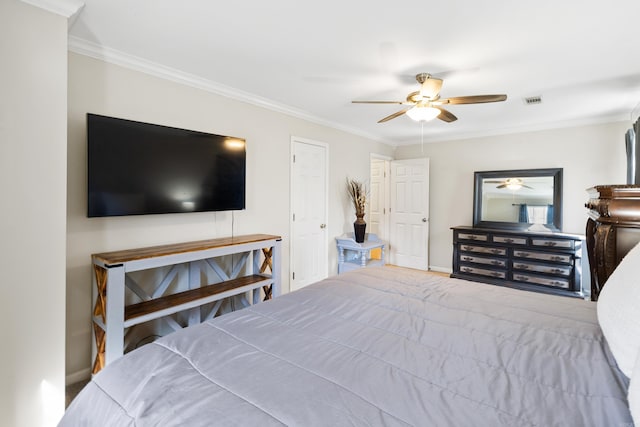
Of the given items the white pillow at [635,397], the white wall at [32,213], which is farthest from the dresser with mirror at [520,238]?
the white wall at [32,213]

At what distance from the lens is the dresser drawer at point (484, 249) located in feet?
14.3

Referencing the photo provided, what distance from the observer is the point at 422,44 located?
2.20 m

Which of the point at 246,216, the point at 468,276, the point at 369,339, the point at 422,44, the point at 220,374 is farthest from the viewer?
the point at 468,276

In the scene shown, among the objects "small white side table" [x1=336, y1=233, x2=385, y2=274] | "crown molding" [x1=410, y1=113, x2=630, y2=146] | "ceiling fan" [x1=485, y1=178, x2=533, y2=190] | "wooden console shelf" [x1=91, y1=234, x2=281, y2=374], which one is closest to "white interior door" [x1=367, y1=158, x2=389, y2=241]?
"crown molding" [x1=410, y1=113, x2=630, y2=146]

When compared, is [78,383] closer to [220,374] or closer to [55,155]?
[55,155]

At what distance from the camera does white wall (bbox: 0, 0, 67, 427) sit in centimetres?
164

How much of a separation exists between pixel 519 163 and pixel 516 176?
22cm

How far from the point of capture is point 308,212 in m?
4.15

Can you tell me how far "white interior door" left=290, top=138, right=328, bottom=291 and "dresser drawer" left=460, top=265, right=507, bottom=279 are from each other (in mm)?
2118

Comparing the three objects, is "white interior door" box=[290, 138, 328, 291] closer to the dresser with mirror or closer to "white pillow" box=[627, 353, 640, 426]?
the dresser with mirror

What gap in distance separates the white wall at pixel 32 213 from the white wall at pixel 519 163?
516cm

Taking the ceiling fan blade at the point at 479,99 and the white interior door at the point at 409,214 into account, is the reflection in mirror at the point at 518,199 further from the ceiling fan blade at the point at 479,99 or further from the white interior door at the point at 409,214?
the ceiling fan blade at the point at 479,99

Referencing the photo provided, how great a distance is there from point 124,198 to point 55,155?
0.55m

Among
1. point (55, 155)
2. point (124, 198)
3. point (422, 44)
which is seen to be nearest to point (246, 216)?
point (124, 198)
